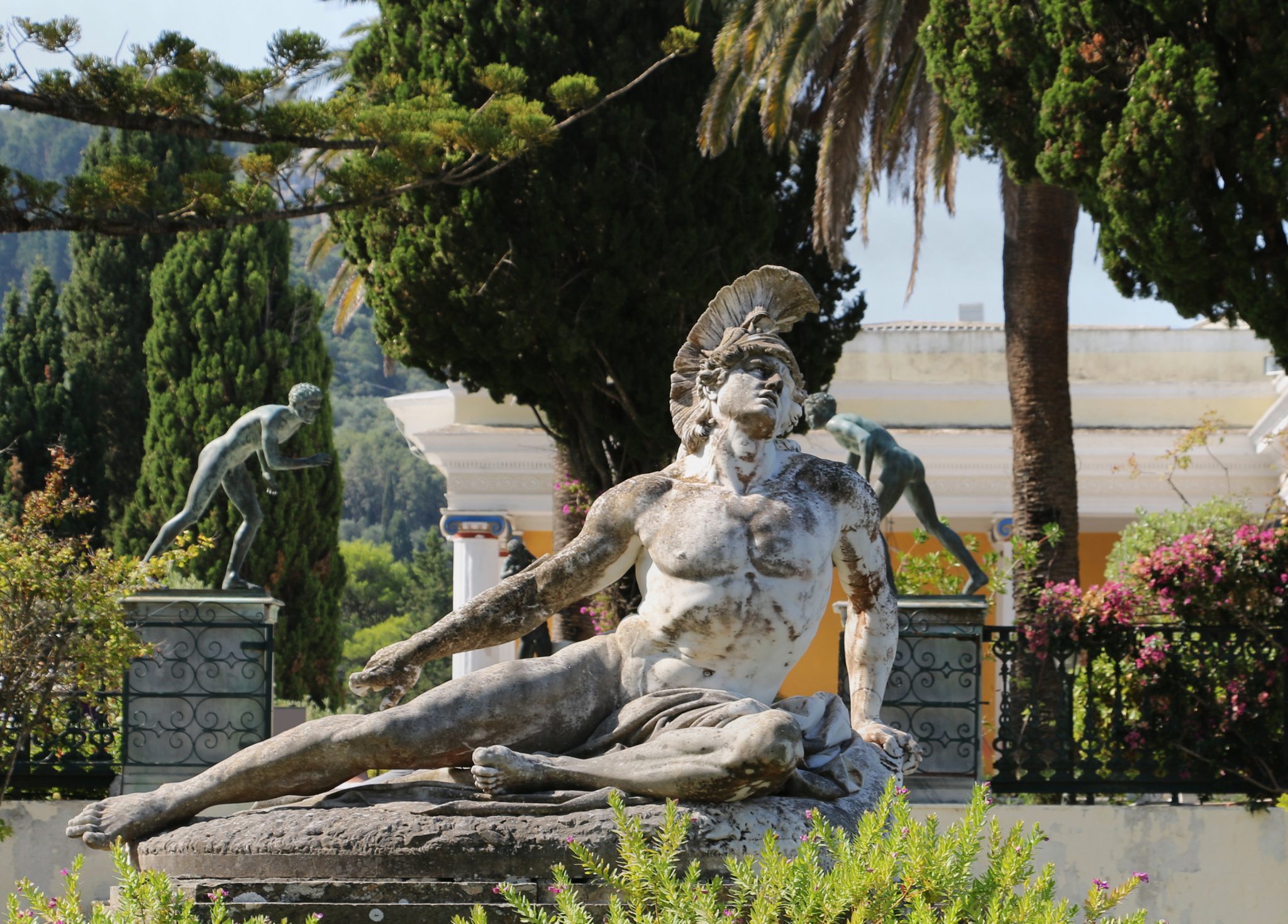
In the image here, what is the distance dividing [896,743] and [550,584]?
1.01 meters

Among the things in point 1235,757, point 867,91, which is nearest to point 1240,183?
point 1235,757

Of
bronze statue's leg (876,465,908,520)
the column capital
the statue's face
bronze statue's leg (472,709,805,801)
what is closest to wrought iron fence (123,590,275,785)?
bronze statue's leg (876,465,908,520)

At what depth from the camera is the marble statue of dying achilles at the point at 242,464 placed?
1062cm

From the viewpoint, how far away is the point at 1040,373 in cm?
1252

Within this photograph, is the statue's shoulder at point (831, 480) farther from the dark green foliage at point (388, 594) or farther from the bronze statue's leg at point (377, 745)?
the dark green foliage at point (388, 594)

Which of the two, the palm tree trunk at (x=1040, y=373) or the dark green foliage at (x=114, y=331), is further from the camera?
the dark green foliage at (x=114, y=331)

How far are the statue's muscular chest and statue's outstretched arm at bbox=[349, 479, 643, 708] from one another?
0.08 meters

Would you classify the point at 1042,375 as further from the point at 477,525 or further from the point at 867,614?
the point at 867,614

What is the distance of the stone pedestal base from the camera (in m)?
3.97

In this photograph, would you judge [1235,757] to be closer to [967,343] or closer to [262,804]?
[262,804]

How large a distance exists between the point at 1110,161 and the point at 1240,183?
0.73 meters

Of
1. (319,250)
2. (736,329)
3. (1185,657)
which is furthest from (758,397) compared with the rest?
(319,250)

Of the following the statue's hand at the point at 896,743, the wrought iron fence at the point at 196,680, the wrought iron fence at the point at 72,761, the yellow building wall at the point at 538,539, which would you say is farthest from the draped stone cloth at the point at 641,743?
the yellow building wall at the point at 538,539

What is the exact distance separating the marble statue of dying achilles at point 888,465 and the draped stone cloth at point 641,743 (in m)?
5.91
